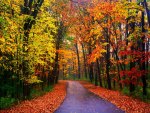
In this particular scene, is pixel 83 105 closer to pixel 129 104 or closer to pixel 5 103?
pixel 129 104

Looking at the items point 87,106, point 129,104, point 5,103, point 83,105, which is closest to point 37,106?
point 5,103

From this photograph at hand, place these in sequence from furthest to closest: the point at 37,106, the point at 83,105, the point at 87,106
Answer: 1. the point at 83,105
2. the point at 87,106
3. the point at 37,106

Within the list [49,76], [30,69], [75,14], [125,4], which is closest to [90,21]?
[75,14]

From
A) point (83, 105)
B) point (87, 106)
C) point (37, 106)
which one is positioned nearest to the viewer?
point (37, 106)

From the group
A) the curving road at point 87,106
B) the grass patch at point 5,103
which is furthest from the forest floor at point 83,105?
the grass patch at point 5,103

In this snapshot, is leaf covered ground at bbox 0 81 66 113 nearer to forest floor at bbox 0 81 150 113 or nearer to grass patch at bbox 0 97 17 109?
forest floor at bbox 0 81 150 113

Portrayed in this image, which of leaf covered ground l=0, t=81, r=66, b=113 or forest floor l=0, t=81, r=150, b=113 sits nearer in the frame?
leaf covered ground l=0, t=81, r=66, b=113

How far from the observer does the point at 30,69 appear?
1989 centimetres

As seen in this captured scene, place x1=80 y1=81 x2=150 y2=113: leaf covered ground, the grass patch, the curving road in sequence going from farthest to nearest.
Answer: the grass patch
x1=80 y1=81 x2=150 y2=113: leaf covered ground
the curving road

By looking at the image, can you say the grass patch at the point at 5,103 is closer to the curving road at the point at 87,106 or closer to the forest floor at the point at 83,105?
the forest floor at the point at 83,105

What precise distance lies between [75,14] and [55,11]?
13.3 ft

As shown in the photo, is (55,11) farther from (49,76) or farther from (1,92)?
(1,92)

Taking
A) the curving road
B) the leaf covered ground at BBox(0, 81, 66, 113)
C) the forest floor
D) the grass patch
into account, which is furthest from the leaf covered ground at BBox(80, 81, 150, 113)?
the grass patch

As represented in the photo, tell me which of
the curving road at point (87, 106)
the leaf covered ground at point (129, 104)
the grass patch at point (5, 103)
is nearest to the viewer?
the curving road at point (87, 106)
